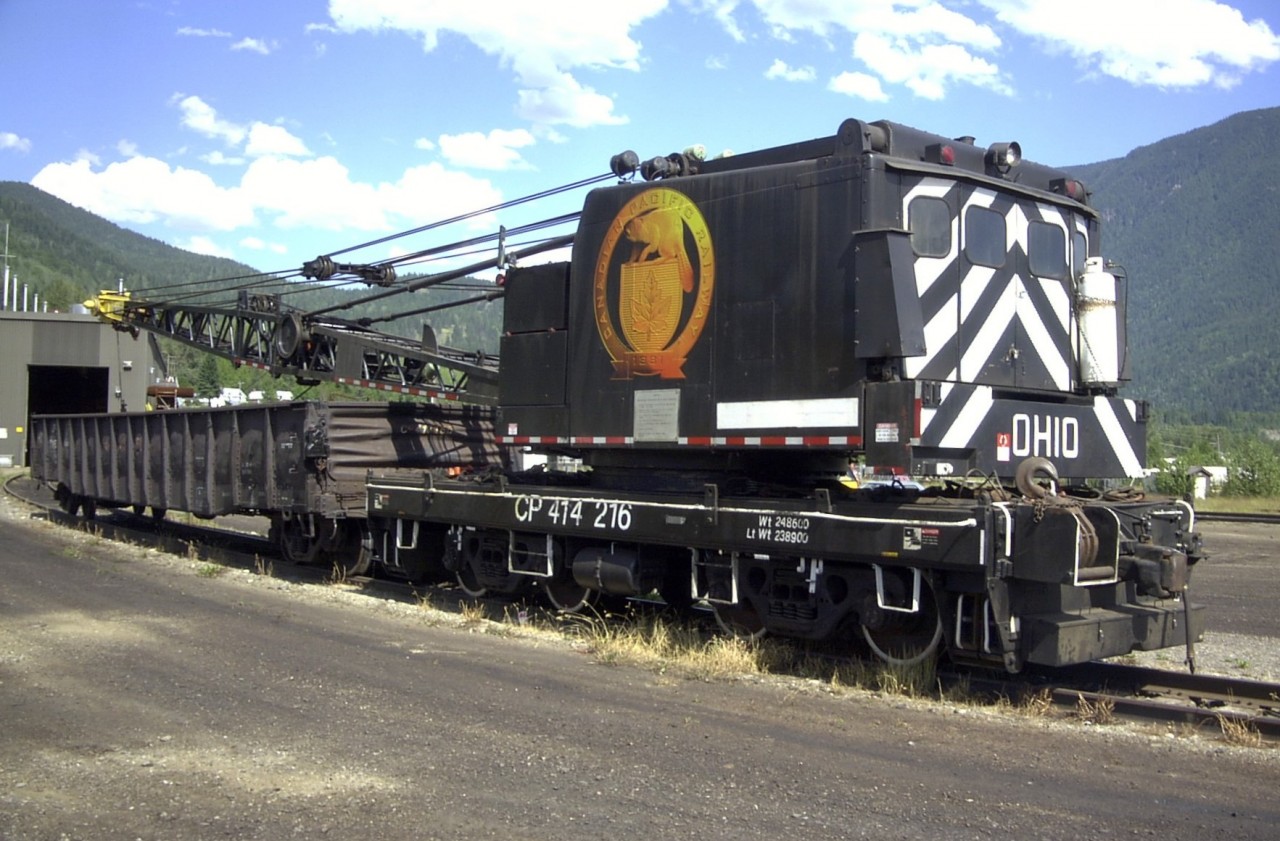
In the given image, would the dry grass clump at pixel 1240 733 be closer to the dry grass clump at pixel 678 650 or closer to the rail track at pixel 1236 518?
the dry grass clump at pixel 678 650

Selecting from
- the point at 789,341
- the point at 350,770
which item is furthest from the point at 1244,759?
the point at 350,770

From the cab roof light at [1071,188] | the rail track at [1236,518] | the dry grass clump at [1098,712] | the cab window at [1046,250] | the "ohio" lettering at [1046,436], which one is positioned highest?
the cab roof light at [1071,188]

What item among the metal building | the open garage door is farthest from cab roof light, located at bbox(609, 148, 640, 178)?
the open garage door

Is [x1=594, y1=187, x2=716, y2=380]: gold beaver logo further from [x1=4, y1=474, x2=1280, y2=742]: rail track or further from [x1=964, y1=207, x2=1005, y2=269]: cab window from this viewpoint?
[x1=4, y1=474, x2=1280, y2=742]: rail track

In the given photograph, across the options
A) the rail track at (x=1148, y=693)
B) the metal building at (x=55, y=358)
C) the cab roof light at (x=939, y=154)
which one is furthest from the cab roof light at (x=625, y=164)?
the metal building at (x=55, y=358)

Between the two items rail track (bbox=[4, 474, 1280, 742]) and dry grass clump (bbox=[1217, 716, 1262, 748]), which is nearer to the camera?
dry grass clump (bbox=[1217, 716, 1262, 748])

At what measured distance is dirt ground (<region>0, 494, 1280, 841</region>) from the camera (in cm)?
520

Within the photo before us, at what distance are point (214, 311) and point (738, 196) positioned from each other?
12.5 metres

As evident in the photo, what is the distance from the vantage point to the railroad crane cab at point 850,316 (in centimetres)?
828

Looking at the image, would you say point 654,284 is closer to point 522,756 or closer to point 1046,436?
point 1046,436

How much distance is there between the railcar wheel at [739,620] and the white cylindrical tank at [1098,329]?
3414 mm

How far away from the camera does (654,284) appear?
9969 mm

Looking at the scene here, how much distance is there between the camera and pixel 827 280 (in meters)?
8.68

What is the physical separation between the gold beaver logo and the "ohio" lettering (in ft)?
8.93
